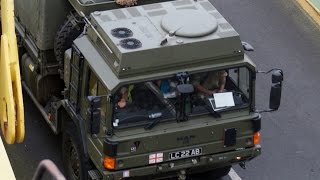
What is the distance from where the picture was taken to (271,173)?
13258mm

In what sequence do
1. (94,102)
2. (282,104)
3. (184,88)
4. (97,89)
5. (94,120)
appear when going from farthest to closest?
(282,104) → (97,89) → (184,88) → (94,120) → (94,102)

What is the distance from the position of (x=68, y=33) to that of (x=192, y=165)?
→ 2.56 meters

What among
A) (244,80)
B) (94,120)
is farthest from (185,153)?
(94,120)

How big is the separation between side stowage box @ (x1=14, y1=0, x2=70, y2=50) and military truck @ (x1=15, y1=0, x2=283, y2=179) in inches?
21.8

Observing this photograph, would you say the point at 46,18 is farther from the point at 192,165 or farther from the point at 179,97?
the point at 192,165

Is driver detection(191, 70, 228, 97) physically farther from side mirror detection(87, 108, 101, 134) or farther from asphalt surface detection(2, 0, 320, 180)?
asphalt surface detection(2, 0, 320, 180)

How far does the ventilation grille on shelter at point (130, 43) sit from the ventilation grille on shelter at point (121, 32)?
0.15m

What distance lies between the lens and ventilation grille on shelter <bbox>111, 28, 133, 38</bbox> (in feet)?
36.5

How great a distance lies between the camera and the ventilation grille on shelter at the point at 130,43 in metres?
10.8

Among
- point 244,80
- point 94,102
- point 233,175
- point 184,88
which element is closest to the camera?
point 94,102

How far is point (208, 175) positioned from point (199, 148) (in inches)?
63.1

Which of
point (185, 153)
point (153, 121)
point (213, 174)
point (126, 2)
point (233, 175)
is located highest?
point (126, 2)

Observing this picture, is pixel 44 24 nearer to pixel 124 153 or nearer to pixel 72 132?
pixel 72 132

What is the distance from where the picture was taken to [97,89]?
36.4 ft
